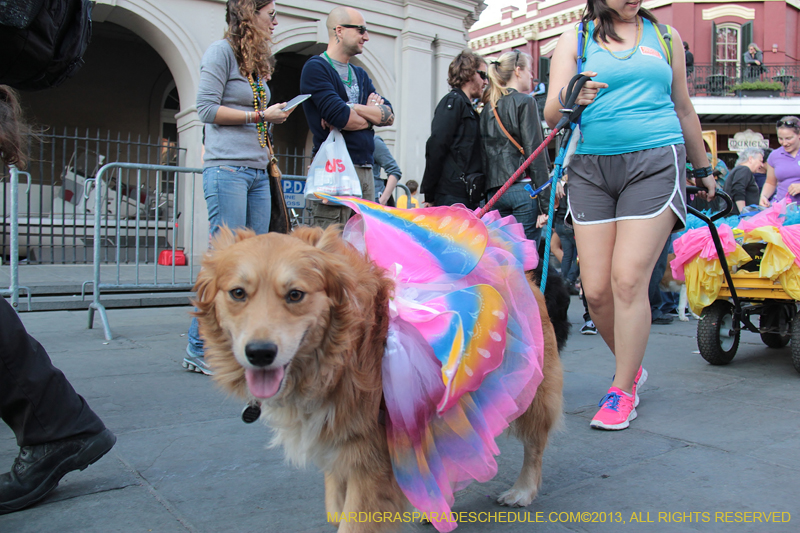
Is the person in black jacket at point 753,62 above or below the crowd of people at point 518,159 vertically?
above

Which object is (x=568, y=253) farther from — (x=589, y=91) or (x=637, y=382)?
(x=589, y=91)

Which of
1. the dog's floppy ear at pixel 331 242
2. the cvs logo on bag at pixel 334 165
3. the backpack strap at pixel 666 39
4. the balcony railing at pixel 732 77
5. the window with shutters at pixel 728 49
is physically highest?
the window with shutters at pixel 728 49

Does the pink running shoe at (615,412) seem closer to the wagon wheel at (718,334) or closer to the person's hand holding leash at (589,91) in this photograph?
the person's hand holding leash at (589,91)

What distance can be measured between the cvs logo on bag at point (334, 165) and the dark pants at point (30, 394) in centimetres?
201

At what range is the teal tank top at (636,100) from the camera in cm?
302

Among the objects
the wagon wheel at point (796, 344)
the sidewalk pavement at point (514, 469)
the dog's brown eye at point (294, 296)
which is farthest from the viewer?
the wagon wheel at point (796, 344)

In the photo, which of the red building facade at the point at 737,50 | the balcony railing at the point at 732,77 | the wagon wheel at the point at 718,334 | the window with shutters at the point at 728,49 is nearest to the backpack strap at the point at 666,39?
the wagon wheel at the point at 718,334

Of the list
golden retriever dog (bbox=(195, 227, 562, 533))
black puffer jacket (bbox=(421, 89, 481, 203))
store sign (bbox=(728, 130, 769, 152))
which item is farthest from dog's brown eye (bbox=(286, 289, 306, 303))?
store sign (bbox=(728, 130, 769, 152))

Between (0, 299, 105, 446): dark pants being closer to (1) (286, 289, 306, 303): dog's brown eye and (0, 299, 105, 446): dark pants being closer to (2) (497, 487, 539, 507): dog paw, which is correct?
(1) (286, 289, 306, 303): dog's brown eye

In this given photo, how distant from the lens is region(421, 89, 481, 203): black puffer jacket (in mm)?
4668

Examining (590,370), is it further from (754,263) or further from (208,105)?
(208,105)

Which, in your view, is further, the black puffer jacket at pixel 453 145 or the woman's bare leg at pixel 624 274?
the black puffer jacket at pixel 453 145

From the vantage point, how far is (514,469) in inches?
101

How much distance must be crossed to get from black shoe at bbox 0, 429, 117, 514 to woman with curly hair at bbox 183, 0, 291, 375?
1455 millimetres
